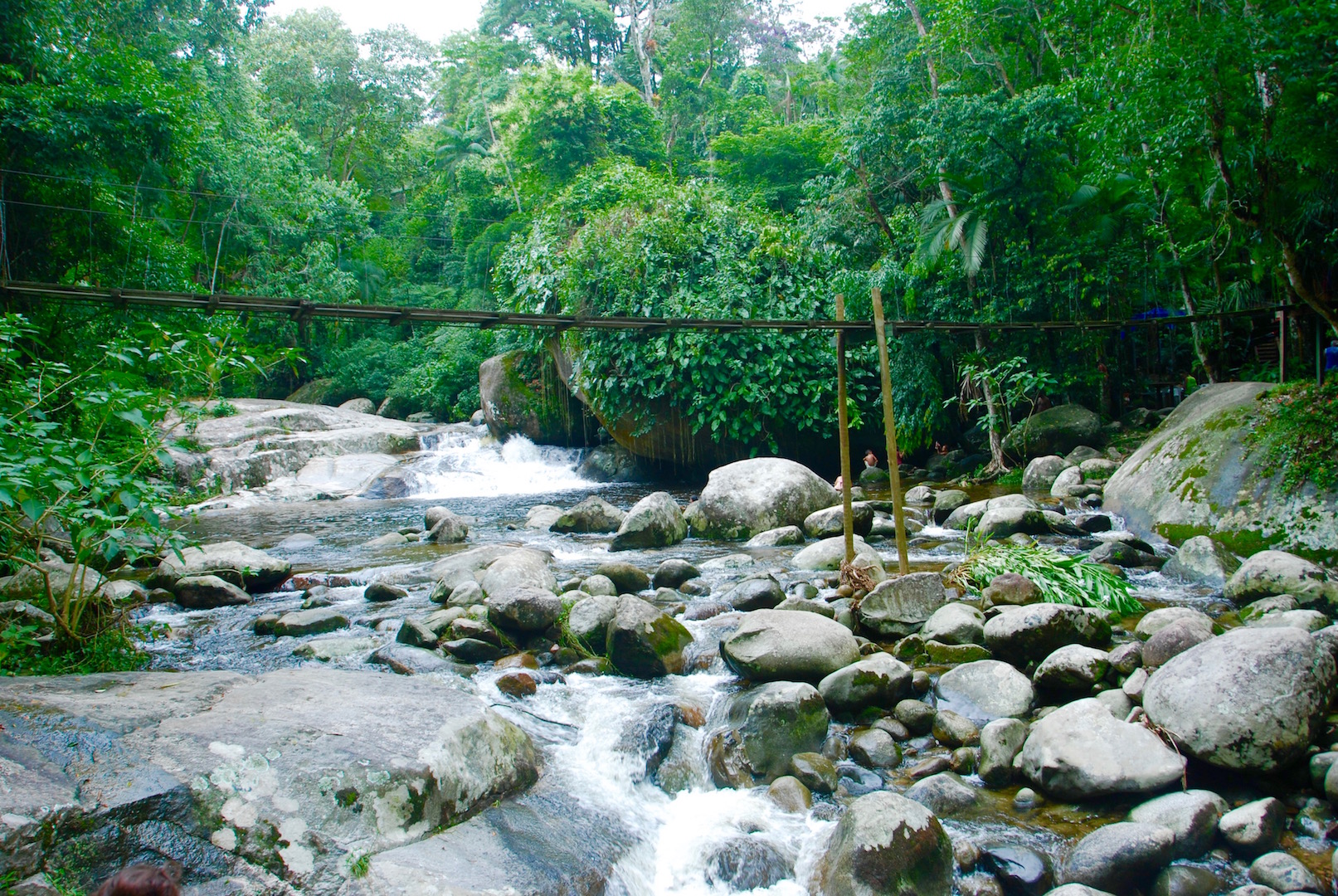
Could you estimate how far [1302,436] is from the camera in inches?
281

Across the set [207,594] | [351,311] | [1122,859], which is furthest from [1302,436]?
[207,594]

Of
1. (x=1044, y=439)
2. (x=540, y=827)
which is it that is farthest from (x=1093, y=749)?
(x=1044, y=439)

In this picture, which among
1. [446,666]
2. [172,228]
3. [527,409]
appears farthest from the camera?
[527,409]

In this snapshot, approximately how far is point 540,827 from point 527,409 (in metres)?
15.0

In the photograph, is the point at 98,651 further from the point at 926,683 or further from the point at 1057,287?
the point at 1057,287

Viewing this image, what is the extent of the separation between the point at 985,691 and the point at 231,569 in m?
6.88

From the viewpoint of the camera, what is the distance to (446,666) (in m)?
5.31

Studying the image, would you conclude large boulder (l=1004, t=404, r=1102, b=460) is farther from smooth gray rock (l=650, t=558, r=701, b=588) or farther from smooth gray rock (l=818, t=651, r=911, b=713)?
smooth gray rock (l=818, t=651, r=911, b=713)

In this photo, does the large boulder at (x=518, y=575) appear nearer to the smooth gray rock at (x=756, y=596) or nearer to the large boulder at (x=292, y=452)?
the smooth gray rock at (x=756, y=596)

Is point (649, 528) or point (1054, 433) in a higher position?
point (1054, 433)

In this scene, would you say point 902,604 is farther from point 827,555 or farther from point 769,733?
point 827,555

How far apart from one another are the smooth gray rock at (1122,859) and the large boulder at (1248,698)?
65 centimetres

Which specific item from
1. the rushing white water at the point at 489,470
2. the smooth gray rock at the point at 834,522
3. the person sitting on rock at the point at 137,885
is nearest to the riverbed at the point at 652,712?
the smooth gray rock at the point at 834,522

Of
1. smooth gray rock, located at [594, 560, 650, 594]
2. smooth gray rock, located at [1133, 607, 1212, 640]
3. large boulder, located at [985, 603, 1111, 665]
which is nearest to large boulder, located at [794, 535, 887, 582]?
smooth gray rock, located at [594, 560, 650, 594]
